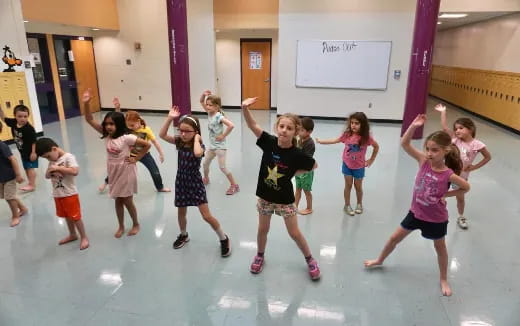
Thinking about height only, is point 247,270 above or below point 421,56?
below

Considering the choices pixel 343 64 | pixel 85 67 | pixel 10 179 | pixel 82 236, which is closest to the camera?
pixel 82 236

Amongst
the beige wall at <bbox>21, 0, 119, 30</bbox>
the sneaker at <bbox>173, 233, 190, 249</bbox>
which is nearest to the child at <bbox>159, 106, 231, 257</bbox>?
the sneaker at <bbox>173, 233, 190, 249</bbox>

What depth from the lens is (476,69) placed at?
404 inches

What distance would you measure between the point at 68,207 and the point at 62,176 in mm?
281

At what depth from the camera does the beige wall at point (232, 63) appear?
1114cm

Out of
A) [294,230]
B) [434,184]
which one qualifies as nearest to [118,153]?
[294,230]

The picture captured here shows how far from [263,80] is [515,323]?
10215 mm

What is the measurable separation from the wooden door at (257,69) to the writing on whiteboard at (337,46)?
8.36 ft

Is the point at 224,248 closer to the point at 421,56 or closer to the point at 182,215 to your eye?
the point at 182,215

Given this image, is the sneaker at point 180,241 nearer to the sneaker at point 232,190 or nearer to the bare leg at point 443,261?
the sneaker at point 232,190

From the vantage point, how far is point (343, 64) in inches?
366

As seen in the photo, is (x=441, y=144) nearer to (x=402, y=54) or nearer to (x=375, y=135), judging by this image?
(x=375, y=135)

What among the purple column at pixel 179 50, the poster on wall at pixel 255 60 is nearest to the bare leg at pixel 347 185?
the purple column at pixel 179 50

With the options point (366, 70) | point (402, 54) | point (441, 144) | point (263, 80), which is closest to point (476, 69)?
point (402, 54)
